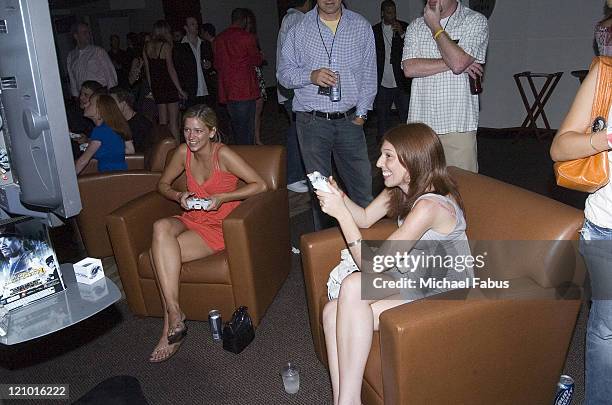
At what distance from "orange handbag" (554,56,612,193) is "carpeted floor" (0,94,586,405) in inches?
44.9

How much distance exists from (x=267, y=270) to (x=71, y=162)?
1928 mm

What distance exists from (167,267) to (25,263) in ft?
3.51

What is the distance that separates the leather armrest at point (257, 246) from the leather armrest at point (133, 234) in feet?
1.82

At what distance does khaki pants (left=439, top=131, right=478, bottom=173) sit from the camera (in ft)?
9.94

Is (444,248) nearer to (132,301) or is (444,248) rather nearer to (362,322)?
(362,322)

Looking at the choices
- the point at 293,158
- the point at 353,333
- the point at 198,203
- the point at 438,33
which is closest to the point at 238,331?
the point at 198,203

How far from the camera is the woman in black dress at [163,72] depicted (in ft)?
21.2

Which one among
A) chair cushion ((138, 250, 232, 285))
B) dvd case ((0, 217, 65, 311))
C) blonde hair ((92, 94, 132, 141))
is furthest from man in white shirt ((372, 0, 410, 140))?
dvd case ((0, 217, 65, 311))

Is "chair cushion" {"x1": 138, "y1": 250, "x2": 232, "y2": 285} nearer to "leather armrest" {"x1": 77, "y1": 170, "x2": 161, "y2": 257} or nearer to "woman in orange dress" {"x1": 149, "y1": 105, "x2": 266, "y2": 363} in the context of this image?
"woman in orange dress" {"x1": 149, "y1": 105, "x2": 266, "y2": 363}

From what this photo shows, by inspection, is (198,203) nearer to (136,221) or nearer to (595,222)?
(136,221)

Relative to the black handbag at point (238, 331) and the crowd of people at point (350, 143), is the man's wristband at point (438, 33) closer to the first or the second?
the crowd of people at point (350, 143)

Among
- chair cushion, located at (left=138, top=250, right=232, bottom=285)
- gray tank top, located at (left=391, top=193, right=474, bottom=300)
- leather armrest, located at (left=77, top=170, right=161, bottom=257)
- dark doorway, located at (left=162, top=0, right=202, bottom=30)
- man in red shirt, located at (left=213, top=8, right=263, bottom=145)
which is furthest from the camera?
dark doorway, located at (left=162, top=0, right=202, bottom=30)

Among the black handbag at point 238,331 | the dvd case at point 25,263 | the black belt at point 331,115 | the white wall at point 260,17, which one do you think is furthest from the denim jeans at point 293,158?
the white wall at point 260,17

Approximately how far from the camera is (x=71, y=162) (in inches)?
52.8
